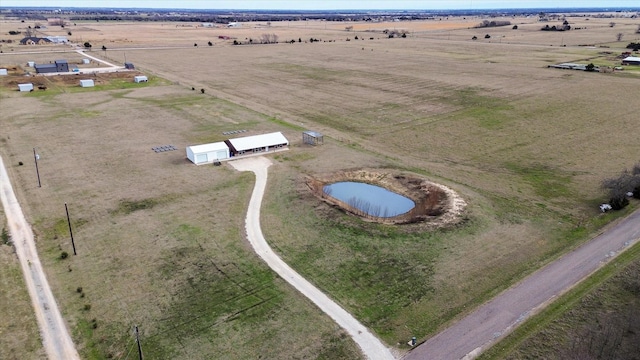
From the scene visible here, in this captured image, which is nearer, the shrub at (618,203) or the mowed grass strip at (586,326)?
the mowed grass strip at (586,326)

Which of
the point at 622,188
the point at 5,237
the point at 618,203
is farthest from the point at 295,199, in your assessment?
the point at 622,188

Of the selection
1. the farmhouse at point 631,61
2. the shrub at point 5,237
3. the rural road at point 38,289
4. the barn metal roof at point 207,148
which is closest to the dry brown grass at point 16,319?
the rural road at point 38,289

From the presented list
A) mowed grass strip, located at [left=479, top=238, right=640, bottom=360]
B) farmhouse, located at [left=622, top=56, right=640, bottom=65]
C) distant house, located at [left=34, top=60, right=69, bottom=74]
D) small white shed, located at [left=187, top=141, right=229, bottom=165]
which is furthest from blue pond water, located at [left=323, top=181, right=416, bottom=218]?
farmhouse, located at [left=622, top=56, right=640, bottom=65]

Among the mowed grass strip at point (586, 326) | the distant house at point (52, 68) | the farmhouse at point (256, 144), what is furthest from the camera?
the distant house at point (52, 68)

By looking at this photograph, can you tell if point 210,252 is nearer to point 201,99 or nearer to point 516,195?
point 516,195

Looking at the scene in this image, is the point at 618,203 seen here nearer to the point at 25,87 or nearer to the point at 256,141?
the point at 256,141

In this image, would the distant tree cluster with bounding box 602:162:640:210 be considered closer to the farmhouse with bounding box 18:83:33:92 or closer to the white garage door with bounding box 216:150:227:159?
the white garage door with bounding box 216:150:227:159

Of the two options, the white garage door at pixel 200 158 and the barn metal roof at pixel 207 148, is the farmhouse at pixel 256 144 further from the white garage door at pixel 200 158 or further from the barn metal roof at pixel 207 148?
the white garage door at pixel 200 158

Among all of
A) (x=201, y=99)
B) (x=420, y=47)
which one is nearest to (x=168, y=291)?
(x=201, y=99)
